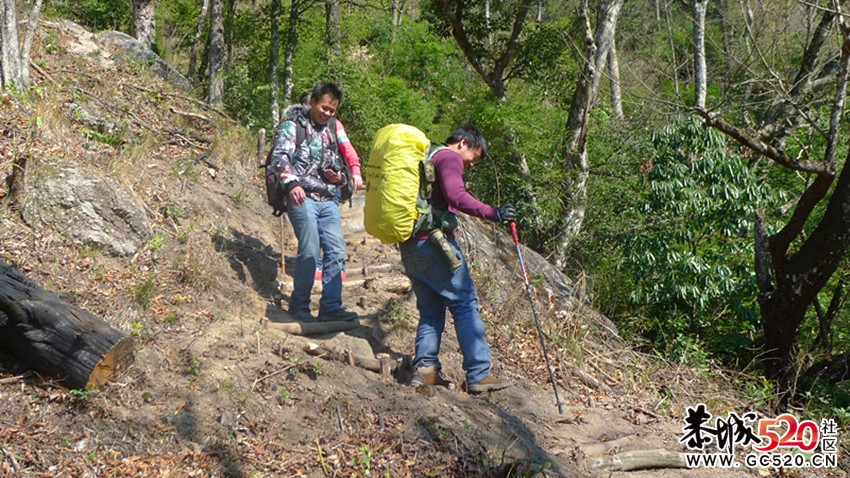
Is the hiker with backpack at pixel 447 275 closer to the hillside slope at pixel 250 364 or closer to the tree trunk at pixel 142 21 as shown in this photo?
the hillside slope at pixel 250 364

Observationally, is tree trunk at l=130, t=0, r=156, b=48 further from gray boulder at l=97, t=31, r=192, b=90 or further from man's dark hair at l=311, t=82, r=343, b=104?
man's dark hair at l=311, t=82, r=343, b=104

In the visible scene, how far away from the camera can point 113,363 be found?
4.30 metres

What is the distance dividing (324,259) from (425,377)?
1490 millimetres

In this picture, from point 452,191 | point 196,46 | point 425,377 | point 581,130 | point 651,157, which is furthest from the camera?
point 196,46

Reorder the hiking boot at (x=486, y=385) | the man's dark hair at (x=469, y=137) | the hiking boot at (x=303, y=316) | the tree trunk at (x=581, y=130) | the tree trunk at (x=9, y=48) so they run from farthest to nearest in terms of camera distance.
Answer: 1. the tree trunk at (x=581, y=130)
2. the tree trunk at (x=9, y=48)
3. the hiking boot at (x=303, y=316)
4. the hiking boot at (x=486, y=385)
5. the man's dark hair at (x=469, y=137)

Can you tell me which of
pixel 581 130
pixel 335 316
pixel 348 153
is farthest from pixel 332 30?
pixel 335 316

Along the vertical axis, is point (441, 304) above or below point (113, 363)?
above

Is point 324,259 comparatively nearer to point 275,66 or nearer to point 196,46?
point 275,66

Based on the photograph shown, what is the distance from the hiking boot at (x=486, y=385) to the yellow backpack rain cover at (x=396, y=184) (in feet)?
4.18

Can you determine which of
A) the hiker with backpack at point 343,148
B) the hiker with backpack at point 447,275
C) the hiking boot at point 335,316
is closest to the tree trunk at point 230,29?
the hiker with backpack at point 343,148

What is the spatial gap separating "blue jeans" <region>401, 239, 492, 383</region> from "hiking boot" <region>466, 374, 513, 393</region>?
4 cm

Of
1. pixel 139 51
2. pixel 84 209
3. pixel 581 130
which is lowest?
pixel 84 209

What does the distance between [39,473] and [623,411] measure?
4.35 m

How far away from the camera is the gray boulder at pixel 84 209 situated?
5.75 meters
